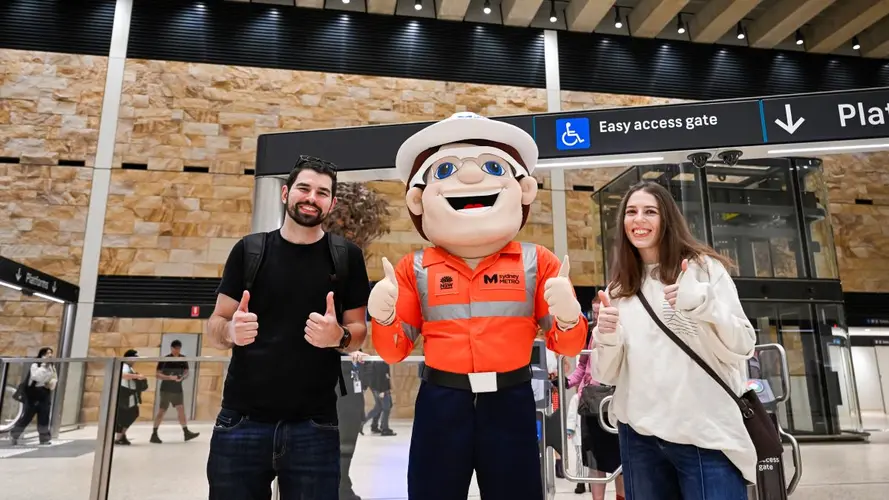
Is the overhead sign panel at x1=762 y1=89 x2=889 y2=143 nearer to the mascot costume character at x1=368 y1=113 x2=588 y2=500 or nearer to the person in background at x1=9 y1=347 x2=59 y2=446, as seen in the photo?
the mascot costume character at x1=368 y1=113 x2=588 y2=500

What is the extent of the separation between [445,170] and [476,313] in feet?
1.95

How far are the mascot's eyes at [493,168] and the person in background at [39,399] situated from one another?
339 cm

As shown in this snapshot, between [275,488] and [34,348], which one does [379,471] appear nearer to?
[275,488]

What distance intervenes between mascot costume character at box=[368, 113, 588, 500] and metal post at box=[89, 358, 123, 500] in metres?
2.46

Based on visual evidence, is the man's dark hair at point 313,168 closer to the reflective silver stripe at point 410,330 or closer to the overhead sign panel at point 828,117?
the reflective silver stripe at point 410,330

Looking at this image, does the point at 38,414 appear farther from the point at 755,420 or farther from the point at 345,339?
the point at 755,420

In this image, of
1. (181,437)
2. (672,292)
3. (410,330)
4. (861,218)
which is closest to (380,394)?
(181,437)

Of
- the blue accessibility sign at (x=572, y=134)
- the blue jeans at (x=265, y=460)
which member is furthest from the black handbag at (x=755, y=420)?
the blue accessibility sign at (x=572, y=134)

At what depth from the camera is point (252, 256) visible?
2.23 meters

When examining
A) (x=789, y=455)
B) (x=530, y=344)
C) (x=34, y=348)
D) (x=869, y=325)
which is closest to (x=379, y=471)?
(x=530, y=344)

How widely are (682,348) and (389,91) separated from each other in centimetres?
1083

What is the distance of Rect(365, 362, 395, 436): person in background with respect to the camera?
11.8ft

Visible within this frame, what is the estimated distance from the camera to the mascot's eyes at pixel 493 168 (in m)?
2.30

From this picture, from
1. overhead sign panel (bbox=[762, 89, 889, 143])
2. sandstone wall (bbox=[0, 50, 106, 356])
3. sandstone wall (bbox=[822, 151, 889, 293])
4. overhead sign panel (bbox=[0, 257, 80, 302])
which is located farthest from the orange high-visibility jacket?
sandstone wall (bbox=[822, 151, 889, 293])
